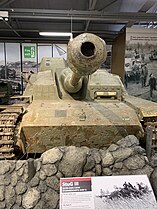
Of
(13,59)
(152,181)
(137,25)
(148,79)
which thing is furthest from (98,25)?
(152,181)

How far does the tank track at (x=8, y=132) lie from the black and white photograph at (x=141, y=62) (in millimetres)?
7111

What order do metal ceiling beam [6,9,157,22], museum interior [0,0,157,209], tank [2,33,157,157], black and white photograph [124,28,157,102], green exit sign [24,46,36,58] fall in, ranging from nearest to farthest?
1. museum interior [0,0,157,209]
2. tank [2,33,157,157]
3. metal ceiling beam [6,9,157,22]
4. black and white photograph [124,28,157,102]
5. green exit sign [24,46,36,58]

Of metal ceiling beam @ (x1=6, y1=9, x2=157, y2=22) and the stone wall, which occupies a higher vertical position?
metal ceiling beam @ (x1=6, y1=9, x2=157, y2=22)

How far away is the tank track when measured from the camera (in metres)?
3.94

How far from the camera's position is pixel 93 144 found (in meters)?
4.30

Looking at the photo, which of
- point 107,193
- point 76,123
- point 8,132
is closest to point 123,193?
point 107,193

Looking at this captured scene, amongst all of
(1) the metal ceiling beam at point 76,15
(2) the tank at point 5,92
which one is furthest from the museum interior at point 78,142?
(2) the tank at point 5,92

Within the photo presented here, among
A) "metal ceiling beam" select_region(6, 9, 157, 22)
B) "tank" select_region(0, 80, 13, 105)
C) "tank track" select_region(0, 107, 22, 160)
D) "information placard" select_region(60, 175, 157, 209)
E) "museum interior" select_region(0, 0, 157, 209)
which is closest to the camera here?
"information placard" select_region(60, 175, 157, 209)

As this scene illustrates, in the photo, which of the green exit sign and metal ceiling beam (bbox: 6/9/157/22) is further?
the green exit sign

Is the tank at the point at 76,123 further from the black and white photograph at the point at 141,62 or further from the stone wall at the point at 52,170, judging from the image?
the black and white photograph at the point at 141,62

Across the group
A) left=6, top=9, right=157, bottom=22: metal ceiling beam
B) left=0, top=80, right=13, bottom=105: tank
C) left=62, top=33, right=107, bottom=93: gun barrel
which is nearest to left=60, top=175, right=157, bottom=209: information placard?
left=62, top=33, right=107, bottom=93: gun barrel

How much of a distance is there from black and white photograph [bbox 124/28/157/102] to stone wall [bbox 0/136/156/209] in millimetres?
7972

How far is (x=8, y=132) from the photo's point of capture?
13.4ft

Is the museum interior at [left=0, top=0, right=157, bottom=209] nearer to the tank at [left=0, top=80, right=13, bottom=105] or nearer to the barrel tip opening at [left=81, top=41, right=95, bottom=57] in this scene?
the barrel tip opening at [left=81, top=41, right=95, bottom=57]
